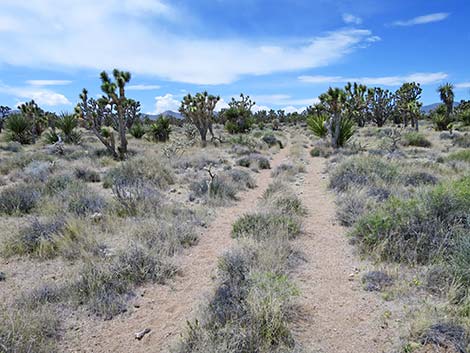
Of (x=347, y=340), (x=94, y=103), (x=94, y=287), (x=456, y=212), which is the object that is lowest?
(x=347, y=340)

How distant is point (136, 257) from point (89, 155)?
513 inches

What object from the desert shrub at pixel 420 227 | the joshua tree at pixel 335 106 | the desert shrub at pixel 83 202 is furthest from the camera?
the joshua tree at pixel 335 106

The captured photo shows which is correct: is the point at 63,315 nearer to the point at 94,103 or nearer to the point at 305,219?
the point at 305,219

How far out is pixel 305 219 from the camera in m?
7.30

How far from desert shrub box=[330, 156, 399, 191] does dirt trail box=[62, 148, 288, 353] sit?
5.19m

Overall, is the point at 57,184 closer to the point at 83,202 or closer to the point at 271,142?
the point at 83,202

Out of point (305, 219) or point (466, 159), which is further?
point (466, 159)

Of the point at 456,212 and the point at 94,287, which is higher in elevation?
the point at 456,212

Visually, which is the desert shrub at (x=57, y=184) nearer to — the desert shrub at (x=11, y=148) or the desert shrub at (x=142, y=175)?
the desert shrub at (x=142, y=175)

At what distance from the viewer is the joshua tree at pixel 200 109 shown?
78.4 feet

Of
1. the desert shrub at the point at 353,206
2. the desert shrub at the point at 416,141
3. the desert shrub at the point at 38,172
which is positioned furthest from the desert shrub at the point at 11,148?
the desert shrub at the point at 416,141

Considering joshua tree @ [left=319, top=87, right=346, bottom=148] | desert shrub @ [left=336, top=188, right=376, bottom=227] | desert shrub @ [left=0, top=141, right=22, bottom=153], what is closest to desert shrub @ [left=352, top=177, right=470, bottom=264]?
desert shrub @ [left=336, top=188, right=376, bottom=227]

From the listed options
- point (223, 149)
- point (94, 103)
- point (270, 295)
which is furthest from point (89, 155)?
point (270, 295)

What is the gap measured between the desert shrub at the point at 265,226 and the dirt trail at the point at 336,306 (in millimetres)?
288
